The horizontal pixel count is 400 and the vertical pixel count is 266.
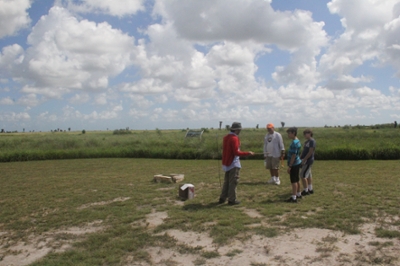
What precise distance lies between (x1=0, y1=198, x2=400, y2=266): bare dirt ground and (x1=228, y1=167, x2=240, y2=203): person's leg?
1.98 m

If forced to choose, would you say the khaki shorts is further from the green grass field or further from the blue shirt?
the blue shirt

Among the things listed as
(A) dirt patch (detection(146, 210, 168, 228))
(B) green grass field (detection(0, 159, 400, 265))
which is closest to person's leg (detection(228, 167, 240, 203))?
(B) green grass field (detection(0, 159, 400, 265))

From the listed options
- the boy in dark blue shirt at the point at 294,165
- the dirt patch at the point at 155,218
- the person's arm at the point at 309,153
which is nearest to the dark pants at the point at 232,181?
the boy in dark blue shirt at the point at 294,165

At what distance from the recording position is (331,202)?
23.4 feet

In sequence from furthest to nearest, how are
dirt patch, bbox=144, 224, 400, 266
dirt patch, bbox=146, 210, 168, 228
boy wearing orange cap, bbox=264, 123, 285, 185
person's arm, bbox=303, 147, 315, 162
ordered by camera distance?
boy wearing orange cap, bbox=264, 123, 285, 185 → person's arm, bbox=303, 147, 315, 162 → dirt patch, bbox=146, 210, 168, 228 → dirt patch, bbox=144, 224, 400, 266

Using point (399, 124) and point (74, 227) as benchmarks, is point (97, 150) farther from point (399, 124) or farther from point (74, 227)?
point (399, 124)

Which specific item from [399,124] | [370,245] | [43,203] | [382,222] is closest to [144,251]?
[370,245]

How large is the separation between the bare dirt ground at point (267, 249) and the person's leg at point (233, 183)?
77.8 inches

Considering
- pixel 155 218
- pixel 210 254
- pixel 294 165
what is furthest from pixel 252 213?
pixel 210 254

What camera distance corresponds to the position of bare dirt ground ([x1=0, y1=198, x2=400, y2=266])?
4.23 m

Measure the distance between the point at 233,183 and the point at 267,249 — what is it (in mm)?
2657

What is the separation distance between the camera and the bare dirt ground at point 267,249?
423 cm

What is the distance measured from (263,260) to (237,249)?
0.46 meters

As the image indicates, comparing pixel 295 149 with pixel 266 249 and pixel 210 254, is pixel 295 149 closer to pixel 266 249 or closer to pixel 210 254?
pixel 266 249
